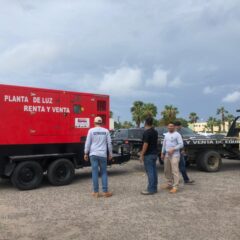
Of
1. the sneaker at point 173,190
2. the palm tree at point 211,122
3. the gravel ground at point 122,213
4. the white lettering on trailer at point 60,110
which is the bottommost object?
the gravel ground at point 122,213

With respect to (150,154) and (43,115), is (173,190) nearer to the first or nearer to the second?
(150,154)

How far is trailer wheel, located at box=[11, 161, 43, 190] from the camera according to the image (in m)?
10.7

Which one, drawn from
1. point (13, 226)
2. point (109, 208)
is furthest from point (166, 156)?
point (13, 226)

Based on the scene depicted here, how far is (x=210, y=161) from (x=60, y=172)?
5.69m

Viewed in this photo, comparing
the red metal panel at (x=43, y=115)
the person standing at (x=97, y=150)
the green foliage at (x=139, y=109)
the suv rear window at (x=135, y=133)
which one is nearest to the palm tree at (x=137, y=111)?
the green foliage at (x=139, y=109)

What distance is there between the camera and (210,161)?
14.7 metres

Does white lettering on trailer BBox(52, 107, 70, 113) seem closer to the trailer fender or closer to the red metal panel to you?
the red metal panel

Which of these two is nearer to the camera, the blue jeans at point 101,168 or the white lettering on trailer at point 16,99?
the blue jeans at point 101,168

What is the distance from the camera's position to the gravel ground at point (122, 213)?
646cm

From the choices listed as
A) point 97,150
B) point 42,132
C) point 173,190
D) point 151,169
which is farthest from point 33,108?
point 173,190

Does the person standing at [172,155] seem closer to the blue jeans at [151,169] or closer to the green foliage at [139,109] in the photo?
the blue jeans at [151,169]

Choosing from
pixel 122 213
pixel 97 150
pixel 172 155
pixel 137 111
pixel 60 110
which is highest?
pixel 137 111

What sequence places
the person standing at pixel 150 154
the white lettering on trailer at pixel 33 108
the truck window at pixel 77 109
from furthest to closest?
1. the truck window at pixel 77 109
2. the white lettering on trailer at pixel 33 108
3. the person standing at pixel 150 154

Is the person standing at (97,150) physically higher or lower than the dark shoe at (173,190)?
higher
